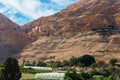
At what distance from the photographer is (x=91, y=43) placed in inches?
4488

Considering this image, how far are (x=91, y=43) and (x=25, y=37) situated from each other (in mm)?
33377

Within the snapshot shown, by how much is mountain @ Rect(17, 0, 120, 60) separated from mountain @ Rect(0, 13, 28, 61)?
11.5 ft

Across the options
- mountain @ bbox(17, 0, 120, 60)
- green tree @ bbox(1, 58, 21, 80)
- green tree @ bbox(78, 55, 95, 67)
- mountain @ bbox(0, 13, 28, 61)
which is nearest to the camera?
green tree @ bbox(1, 58, 21, 80)

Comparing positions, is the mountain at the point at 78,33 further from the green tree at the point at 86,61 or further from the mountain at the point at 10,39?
the green tree at the point at 86,61

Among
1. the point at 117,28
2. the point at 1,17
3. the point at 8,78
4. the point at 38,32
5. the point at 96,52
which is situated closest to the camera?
the point at 8,78

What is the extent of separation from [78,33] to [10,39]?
27226 millimetres

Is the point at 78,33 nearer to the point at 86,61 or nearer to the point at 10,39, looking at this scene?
the point at 10,39

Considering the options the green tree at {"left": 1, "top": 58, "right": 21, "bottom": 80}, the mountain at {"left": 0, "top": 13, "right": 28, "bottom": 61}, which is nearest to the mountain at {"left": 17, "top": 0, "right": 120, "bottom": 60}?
the mountain at {"left": 0, "top": 13, "right": 28, "bottom": 61}

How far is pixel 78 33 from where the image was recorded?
124 metres

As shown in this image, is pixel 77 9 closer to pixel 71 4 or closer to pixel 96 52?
pixel 71 4

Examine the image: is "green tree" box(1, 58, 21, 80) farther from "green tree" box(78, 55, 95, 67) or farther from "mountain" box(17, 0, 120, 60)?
"mountain" box(17, 0, 120, 60)

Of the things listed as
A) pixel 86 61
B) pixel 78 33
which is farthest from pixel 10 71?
pixel 78 33

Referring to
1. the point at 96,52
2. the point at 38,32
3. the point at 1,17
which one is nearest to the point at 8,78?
the point at 96,52

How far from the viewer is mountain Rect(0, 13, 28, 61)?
13062cm
